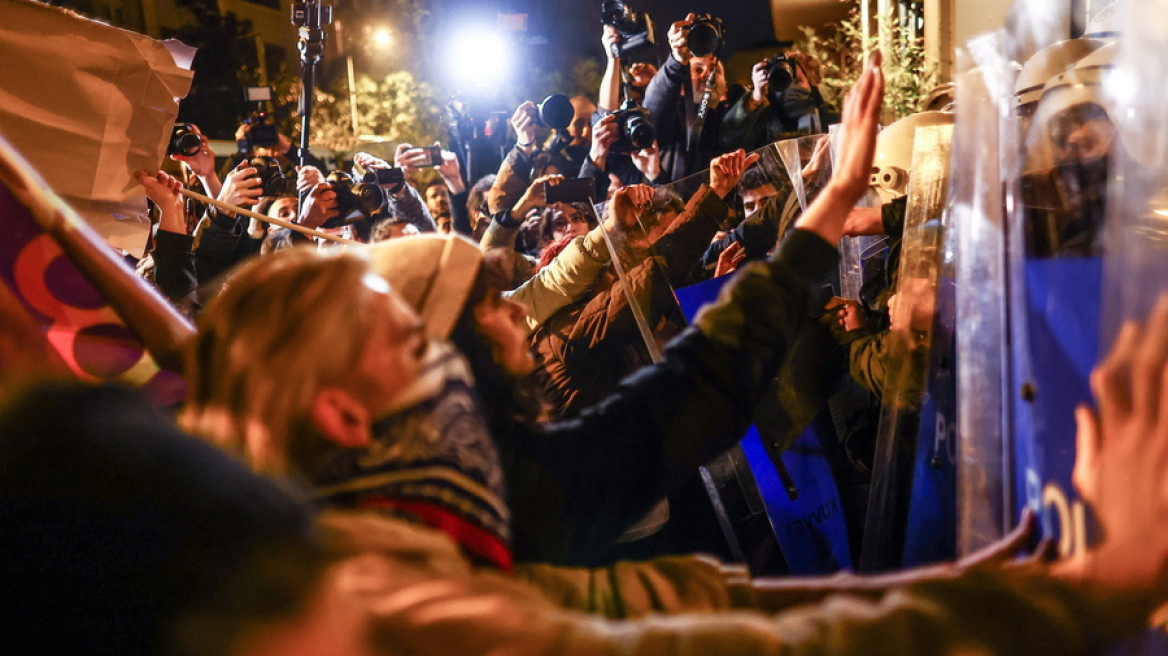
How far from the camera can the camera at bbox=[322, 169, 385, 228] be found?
12.5ft

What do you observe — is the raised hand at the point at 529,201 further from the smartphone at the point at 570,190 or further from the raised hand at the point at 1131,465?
the raised hand at the point at 1131,465

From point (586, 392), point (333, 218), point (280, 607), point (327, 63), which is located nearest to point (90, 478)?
point (280, 607)

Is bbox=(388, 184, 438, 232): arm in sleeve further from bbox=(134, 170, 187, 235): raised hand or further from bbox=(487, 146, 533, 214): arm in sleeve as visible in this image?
bbox=(134, 170, 187, 235): raised hand

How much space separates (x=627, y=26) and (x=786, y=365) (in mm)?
2888

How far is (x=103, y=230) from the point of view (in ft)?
5.77

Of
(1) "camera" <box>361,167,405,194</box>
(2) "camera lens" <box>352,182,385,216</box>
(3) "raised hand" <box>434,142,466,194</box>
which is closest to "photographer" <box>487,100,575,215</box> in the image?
(1) "camera" <box>361,167,405,194</box>

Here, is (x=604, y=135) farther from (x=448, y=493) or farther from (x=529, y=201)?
(x=448, y=493)

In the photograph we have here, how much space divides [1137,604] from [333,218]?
11.2 ft

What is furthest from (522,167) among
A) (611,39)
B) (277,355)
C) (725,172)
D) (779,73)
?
(277,355)

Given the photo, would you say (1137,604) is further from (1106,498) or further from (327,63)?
(327,63)

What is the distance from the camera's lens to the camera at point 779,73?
13.5 ft

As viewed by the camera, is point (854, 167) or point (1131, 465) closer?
point (1131, 465)

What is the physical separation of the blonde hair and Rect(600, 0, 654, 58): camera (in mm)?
3950

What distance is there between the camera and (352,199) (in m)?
4.03
